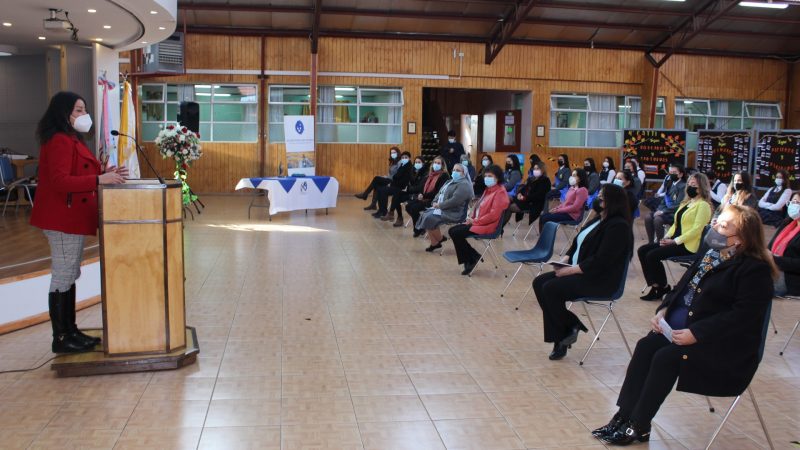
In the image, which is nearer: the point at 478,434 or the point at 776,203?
the point at 478,434

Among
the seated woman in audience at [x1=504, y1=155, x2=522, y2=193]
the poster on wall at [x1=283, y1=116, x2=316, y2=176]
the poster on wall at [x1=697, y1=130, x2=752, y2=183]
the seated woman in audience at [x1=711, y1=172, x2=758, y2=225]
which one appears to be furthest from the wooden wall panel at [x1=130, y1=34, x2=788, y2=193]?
the seated woman in audience at [x1=711, y1=172, x2=758, y2=225]

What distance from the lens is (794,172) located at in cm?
1364

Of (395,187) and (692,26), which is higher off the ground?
(692,26)

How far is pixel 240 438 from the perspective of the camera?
325 centimetres

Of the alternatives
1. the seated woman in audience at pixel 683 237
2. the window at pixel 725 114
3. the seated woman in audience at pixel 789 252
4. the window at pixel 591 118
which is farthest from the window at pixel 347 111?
the seated woman in audience at pixel 789 252

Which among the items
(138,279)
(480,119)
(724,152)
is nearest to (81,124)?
(138,279)

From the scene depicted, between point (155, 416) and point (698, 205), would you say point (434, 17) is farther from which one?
point (155, 416)

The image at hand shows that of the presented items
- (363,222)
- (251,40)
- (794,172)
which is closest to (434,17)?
(251,40)

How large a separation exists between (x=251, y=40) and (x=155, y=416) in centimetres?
1455

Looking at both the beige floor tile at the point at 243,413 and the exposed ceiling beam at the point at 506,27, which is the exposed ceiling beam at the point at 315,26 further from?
the beige floor tile at the point at 243,413

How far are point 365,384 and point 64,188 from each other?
2044mm

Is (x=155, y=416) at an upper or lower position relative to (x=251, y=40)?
lower

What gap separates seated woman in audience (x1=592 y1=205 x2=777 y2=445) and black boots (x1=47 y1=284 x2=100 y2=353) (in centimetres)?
313

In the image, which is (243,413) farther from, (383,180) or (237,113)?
(237,113)
